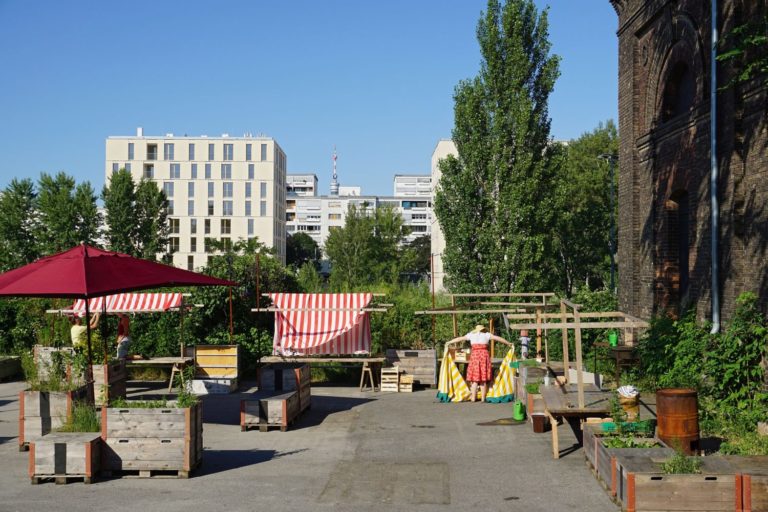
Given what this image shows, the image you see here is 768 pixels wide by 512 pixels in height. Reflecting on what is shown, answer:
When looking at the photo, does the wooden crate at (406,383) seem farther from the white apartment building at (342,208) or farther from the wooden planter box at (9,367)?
the white apartment building at (342,208)

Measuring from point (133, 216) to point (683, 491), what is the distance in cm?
7020

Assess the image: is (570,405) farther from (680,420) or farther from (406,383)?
(406,383)

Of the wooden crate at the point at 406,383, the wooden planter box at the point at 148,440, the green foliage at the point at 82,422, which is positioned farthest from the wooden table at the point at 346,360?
the wooden planter box at the point at 148,440

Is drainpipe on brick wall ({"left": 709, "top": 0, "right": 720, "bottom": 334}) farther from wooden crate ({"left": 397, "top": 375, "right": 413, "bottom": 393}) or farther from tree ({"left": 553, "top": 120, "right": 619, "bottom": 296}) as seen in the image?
tree ({"left": 553, "top": 120, "right": 619, "bottom": 296})

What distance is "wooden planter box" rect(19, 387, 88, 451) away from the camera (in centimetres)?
1276

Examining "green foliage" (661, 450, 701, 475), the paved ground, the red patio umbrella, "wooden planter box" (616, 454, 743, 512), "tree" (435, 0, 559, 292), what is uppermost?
"tree" (435, 0, 559, 292)

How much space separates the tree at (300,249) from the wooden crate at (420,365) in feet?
364

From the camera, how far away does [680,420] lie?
10.8 metres

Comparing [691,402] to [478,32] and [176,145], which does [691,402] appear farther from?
[176,145]

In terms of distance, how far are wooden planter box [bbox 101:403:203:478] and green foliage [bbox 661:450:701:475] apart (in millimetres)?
6206

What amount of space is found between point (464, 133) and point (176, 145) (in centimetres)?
8674

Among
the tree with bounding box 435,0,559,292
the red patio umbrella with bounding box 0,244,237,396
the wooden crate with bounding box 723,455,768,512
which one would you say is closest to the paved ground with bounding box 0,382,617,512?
the wooden crate with bounding box 723,455,768,512

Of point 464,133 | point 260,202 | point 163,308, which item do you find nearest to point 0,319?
point 163,308

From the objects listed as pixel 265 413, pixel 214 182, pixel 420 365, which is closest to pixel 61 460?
pixel 265 413
